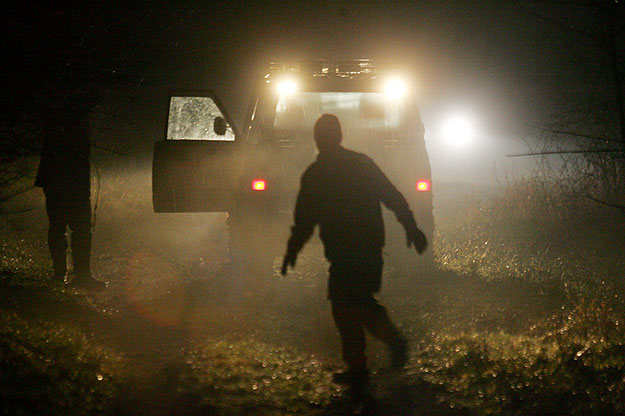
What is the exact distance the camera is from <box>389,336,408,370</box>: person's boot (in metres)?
5.20

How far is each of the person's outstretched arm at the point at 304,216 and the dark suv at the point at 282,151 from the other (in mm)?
2368

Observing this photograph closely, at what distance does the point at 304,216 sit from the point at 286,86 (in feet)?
10.9

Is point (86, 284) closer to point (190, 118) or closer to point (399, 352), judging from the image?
point (190, 118)

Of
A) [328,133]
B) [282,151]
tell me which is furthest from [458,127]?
[328,133]

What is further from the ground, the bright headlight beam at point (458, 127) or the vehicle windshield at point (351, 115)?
the bright headlight beam at point (458, 127)

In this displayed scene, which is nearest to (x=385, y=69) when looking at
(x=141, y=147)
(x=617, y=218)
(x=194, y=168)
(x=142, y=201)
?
(x=194, y=168)

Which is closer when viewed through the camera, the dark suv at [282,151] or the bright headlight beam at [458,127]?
the dark suv at [282,151]

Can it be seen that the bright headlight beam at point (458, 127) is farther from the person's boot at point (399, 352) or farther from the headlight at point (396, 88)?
the person's boot at point (399, 352)

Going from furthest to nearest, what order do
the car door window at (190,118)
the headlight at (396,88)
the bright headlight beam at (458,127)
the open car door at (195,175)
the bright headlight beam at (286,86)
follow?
1. the bright headlight beam at (458,127)
2. the car door window at (190,118)
3. the headlight at (396,88)
4. the open car door at (195,175)
5. the bright headlight beam at (286,86)

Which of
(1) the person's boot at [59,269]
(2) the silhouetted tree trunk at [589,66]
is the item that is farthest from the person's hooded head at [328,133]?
(1) the person's boot at [59,269]

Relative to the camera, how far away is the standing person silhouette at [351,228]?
5195 millimetres

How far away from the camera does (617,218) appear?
1223 cm

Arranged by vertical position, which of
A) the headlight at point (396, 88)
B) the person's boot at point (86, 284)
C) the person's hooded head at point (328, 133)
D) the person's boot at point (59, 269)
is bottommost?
the person's boot at point (86, 284)

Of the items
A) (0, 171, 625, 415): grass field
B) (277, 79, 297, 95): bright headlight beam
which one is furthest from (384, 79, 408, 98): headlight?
(0, 171, 625, 415): grass field
